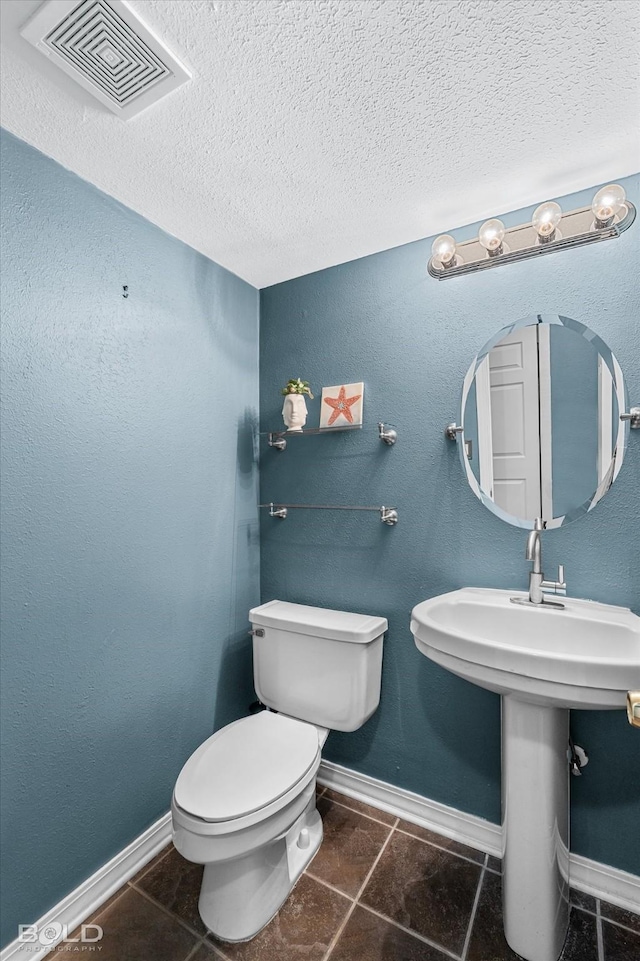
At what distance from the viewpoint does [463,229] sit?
159cm

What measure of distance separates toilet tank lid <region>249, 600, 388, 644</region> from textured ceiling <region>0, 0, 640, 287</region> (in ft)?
4.77

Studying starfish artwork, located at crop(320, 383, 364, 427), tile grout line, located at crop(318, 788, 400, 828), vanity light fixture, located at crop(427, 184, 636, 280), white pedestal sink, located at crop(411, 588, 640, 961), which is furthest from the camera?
starfish artwork, located at crop(320, 383, 364, 427)

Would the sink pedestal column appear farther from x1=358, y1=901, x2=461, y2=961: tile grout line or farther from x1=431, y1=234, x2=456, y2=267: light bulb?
x1=431, y1=234, x2=456, y2=267: light bulb

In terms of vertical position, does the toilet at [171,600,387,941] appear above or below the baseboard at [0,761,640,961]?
above

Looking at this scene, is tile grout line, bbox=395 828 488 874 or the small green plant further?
the small green plant

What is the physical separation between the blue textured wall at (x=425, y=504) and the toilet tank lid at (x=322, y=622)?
0.10 m

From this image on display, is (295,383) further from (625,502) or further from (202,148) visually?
(625,502)

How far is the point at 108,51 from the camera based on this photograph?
3.10ft


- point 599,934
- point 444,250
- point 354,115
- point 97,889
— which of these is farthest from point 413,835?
point 354,115

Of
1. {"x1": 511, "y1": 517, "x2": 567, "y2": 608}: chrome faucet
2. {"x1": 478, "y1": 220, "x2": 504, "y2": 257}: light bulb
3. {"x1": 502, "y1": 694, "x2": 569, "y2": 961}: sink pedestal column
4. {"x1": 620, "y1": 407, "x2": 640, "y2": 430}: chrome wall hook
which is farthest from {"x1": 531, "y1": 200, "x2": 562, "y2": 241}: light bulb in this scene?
{"x1": 502, "y1": 694, "x2": 569, "y2": 961}: sink pedestal column

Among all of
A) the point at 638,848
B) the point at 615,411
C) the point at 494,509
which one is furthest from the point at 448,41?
the point at 638,848

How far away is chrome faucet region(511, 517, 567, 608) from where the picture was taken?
1361mm

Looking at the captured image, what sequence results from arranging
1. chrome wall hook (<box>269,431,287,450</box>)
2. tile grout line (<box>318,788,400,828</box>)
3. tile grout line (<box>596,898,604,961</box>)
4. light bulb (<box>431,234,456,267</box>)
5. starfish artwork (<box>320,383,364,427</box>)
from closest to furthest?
1. tile grout line (<box>596,898,604,961</box>)
2. light bulb (<box>431,234,456,267</box>)
3. tile grout line (<box>318,788,400,828</box>)
4. starfish artwork (<box>320,383,364,427</box>)
5. chrome wall hook (<box>269,431,287,450</box>)

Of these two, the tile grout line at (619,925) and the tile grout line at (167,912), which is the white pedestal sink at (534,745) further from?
the tile grout line at (167,912)
